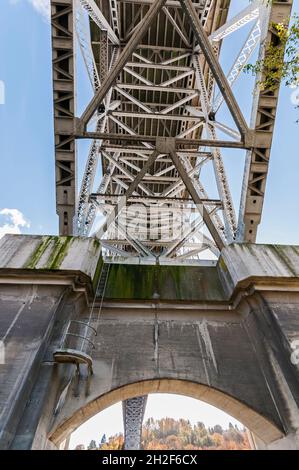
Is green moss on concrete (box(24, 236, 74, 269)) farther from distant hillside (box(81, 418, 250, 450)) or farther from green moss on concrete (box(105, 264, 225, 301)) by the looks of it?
distant hillside (box(81, 418, 250, 450))

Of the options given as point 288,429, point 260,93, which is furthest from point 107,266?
point 260,93

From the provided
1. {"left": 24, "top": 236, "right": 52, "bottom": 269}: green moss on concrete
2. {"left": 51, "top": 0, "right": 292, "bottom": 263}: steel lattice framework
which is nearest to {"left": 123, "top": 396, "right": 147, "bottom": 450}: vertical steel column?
{"left": 51, "top": 0, "right": 292, "bottom": 263}: steel lattice framework

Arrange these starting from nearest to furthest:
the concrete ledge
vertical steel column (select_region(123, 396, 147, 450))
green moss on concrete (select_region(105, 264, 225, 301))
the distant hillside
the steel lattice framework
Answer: the concrete ledge, green moss on concrete (select_region(105, 264, 225, 301)), the steel lattice framework, vertical steel column (select_region(123, 396, 147, 450)), the distant hillside

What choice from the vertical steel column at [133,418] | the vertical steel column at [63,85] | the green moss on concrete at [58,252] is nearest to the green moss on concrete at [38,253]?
the green moss on concrete at [58,252]

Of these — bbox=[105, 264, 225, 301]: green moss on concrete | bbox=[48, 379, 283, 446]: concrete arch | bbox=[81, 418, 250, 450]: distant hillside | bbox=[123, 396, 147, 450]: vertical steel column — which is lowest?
bbox=[48, 379, 283, 446]: concrete arch

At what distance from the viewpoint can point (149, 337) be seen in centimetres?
453

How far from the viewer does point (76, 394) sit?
372 cm

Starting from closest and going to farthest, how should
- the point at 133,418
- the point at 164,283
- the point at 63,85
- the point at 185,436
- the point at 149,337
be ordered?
the point at 149,337 < the point at 164,283 < the point at 63,85 < the point at 133,418 < the point at 185,436

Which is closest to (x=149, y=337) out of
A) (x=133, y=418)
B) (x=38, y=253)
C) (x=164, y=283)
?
(x=164, y=283)

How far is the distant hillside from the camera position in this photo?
309 feet

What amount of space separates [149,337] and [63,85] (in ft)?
22.2

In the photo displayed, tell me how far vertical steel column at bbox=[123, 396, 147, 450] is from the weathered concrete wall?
15.2 metres

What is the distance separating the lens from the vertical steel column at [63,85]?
25.0 feet

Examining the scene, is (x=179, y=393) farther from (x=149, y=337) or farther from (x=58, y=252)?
(x=58, y=252)
